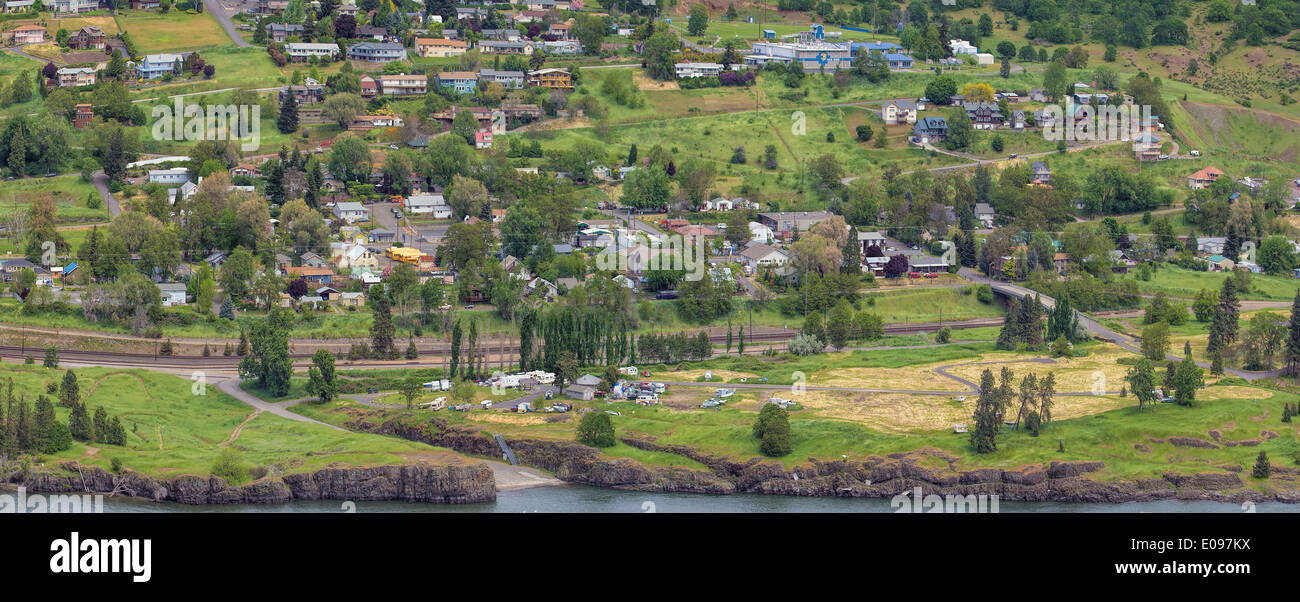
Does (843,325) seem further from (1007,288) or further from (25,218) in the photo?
(25,218)

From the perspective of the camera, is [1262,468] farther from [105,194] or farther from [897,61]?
[897,61]

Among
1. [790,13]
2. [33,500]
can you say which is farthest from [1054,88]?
[33,500]

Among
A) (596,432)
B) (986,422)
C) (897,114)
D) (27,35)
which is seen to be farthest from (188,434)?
(897,114)

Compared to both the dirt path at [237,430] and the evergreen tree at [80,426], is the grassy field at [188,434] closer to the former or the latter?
the dirt path at [237,430]

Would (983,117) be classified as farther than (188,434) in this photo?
Yes

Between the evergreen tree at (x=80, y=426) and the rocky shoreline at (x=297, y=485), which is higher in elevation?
the evergreen tree at (x=80, y=426)

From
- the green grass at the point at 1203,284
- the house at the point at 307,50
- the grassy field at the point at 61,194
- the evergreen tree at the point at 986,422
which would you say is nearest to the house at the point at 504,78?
the house at the point at 307,50

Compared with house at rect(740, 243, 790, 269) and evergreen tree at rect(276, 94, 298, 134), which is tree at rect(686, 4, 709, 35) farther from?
house at rect(740, 243, 790, 269)
